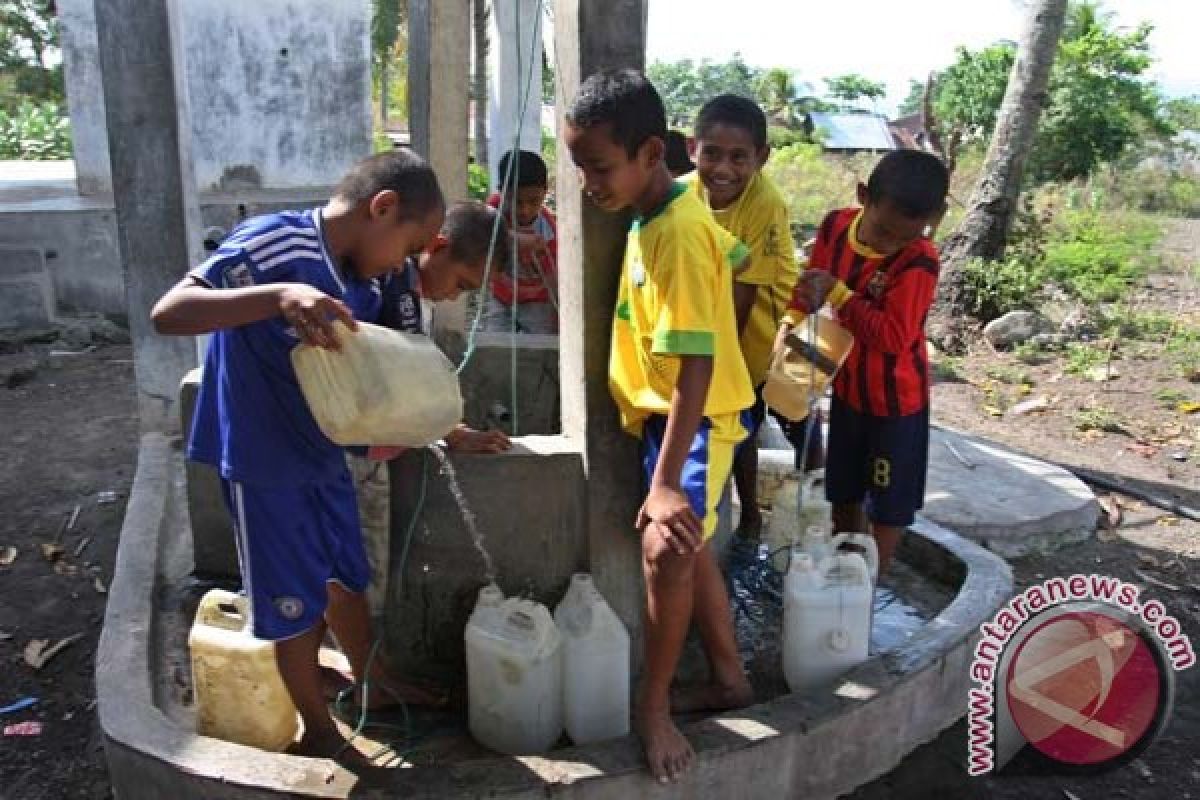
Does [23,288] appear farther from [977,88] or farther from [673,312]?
[977,88]

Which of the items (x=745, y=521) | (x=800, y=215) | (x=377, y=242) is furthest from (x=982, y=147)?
(x=377, y=242)

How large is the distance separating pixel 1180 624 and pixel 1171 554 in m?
0.88

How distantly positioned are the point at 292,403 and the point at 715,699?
54.2 inches

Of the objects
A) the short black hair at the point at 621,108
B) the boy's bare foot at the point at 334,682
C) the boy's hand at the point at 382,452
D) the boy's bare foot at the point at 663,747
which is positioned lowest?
the boy's bare foot at the point at 334,682

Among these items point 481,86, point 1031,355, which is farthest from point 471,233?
point 481,86

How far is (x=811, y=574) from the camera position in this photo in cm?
283

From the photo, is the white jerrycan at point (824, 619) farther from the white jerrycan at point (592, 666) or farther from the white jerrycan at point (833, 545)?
the white jerrycan at point (592, 666)

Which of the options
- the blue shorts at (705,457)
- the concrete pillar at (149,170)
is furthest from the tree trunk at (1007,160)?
the blue shorts at (705,457)

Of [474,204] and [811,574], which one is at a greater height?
[474,204]

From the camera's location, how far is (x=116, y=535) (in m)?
4.71

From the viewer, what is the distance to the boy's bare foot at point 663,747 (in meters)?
2.37

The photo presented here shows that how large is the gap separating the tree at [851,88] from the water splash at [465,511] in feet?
167

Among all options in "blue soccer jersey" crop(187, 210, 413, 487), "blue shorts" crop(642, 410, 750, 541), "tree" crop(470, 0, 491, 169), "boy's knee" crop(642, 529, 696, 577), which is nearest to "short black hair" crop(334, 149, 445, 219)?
"blue soccer jersey" crop(187, 210, 413, 487)

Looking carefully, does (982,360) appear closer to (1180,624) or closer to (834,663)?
(1180,624)
